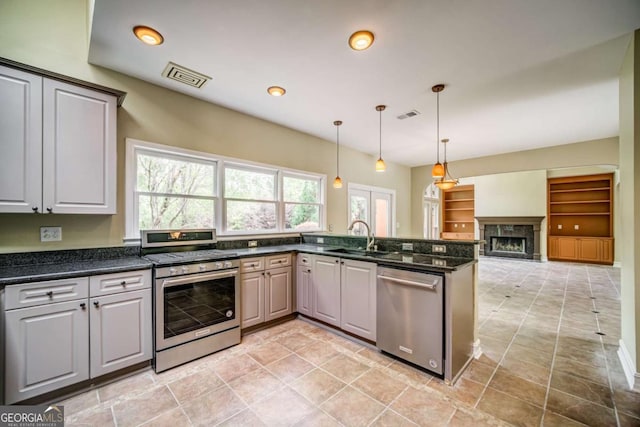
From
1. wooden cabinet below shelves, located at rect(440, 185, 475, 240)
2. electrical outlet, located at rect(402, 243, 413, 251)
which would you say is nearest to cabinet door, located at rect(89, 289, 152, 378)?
electrical outlet, located at rect(402, 243, 413, 251)

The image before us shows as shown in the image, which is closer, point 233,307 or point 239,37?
point 239,37

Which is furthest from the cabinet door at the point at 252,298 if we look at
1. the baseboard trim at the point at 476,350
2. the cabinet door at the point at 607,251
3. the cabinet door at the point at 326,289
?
the cabinet door at the point at 607,251

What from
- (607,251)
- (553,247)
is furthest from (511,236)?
(607,251)

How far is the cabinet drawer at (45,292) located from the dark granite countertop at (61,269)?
40 mm

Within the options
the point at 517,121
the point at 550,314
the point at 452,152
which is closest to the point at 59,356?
the point at 550,314

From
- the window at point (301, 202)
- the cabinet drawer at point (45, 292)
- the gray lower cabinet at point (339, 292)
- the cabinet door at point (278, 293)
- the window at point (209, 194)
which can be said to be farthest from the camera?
the window at point (301, 202)

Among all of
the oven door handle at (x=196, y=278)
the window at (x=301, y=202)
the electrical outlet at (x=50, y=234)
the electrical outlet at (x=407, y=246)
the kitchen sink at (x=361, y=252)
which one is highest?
the window at (x=301, y=202)

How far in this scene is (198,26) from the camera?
1994mm

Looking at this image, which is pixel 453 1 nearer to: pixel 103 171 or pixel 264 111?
pixel 264 111

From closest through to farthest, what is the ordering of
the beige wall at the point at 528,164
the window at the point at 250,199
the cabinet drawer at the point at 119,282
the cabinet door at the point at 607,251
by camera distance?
the cabinet drawer at the point at 119,282 < the window at the point at 250,199 < the beige wall at the point at 528,164 < the cabinet door at the point at 607,251

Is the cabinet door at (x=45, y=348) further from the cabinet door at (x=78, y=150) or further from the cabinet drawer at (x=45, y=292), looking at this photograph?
the cabinet door at (x=78, y=150)

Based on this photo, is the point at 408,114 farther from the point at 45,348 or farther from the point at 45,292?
the point at 45,348

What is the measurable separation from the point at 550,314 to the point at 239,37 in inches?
201

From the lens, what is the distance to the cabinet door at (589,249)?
7.35 meters
